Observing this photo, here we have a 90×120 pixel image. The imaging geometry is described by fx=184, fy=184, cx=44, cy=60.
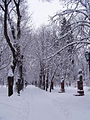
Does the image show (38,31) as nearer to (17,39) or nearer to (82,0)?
(17,39)

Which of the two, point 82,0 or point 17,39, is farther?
point 17,39

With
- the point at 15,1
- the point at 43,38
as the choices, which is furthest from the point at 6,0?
the point at 43,38

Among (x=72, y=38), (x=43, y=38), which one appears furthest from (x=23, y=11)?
(x=43, y=38)

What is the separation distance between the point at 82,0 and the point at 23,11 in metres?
10.8

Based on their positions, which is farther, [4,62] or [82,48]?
[4,62]

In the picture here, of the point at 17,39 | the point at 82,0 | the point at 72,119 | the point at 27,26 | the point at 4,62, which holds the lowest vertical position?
the point at 72,119

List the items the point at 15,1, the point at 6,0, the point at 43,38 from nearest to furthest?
the point at 6,0 < the point at 15,1 < the point at 43,38

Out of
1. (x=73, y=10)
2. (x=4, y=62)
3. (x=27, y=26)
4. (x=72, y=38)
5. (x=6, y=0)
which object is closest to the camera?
(x=73, y=10)

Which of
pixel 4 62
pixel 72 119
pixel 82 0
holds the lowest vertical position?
pixel 72 119

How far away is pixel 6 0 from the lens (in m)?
16.6

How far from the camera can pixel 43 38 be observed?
35812 millimetres

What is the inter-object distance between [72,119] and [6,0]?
12.6 m

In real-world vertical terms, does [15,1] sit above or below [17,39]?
above

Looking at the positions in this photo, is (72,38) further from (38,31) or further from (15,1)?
(38,31)
